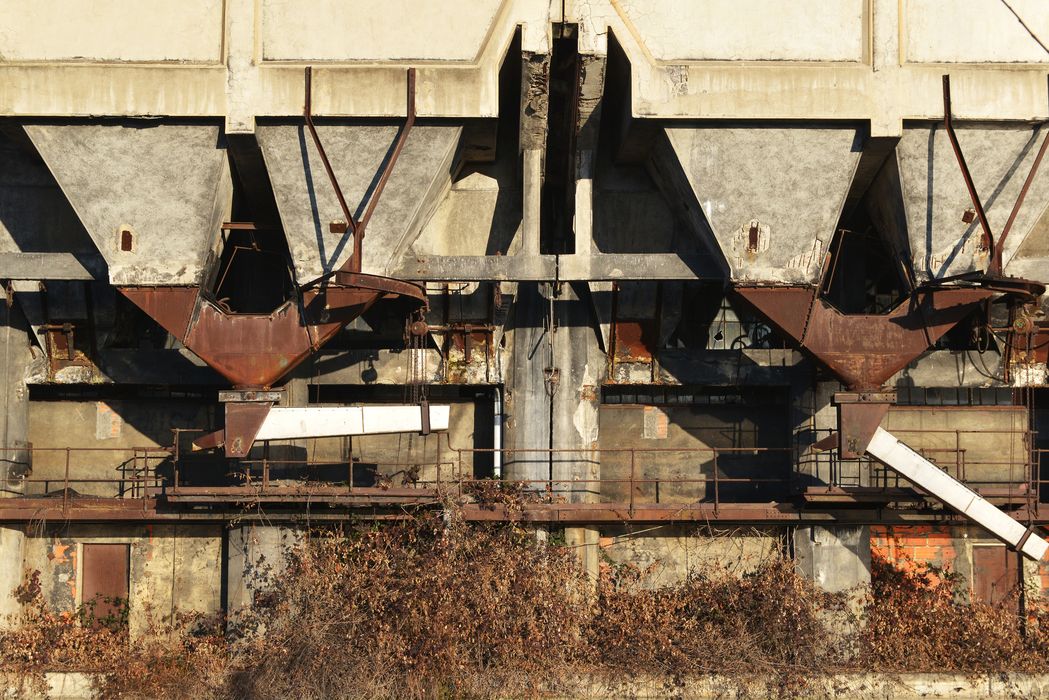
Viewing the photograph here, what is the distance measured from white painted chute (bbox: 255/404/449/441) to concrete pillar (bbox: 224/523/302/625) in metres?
1.55

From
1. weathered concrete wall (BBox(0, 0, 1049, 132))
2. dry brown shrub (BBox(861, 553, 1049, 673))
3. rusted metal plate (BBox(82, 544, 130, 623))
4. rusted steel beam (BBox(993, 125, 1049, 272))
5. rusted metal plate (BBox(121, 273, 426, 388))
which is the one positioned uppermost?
weathered concrete wall (BBox(0, 0, 1049, 132))

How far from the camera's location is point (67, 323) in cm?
1280

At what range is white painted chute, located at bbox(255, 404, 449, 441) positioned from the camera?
11242 millimetres

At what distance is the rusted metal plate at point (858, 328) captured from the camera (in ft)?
36.8

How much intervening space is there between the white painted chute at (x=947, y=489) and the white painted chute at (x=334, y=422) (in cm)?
511

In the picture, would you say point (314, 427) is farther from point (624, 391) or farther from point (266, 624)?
point (624, 391)

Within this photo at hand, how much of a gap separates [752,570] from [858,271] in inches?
163

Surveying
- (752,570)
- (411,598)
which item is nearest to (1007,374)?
(752,570)

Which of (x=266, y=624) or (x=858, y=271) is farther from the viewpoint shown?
(x=858, y=271)

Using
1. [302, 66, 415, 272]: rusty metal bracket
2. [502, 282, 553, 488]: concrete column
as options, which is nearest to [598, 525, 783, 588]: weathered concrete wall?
[502, 282, 553, 488]: concrete column

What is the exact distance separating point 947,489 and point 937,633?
2261mm

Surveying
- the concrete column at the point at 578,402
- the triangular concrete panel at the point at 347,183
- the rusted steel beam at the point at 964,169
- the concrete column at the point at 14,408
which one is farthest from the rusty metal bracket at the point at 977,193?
the concrete column at the point at 14,408

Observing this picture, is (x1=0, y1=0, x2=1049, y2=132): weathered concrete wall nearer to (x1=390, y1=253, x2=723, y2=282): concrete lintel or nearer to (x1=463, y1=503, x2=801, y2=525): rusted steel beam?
(x1=390, y1=253, x2=723, y2=282): concrete lintel

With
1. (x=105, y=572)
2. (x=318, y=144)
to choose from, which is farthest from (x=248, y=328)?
(x=105, y=572)
